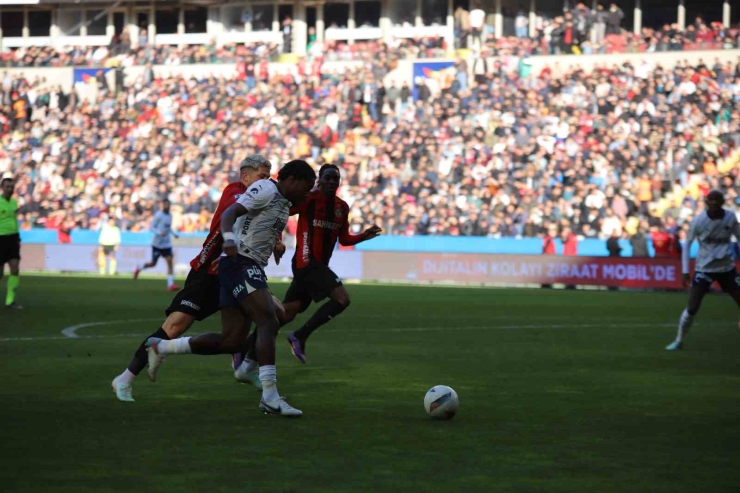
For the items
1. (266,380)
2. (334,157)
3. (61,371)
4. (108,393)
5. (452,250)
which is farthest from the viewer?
(334,157)

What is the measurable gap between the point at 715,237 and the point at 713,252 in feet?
0.65

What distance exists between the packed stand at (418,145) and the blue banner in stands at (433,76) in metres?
0.21

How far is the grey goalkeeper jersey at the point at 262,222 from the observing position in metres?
9.05

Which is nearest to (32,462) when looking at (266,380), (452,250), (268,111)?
(266,380)

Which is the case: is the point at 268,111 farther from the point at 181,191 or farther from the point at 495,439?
the point at 495,439

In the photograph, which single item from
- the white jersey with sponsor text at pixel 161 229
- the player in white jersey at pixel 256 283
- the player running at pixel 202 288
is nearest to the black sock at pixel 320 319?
the player running at pixel 202 288

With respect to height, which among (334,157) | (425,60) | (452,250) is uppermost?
(425,60)

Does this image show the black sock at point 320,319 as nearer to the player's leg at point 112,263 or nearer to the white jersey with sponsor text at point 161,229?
the white jersey with sponsor text at point 161,229

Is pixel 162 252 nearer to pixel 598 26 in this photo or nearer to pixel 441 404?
Result: pixel 598 26

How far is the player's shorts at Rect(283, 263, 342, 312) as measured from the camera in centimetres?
1295

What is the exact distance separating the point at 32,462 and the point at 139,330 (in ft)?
33.0

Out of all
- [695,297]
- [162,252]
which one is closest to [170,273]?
[162,252]

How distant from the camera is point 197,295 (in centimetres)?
977

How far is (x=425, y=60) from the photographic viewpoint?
42.4 metres
